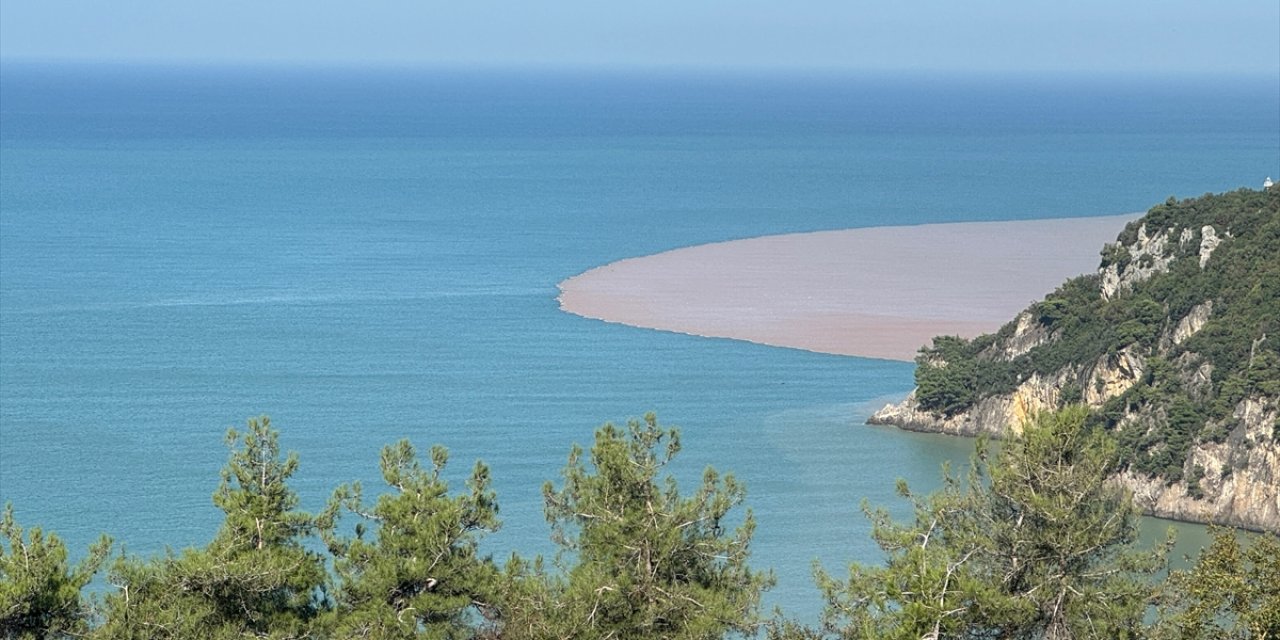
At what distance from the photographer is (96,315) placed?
214 feet

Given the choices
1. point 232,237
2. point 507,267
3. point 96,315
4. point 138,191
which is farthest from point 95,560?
point 138,191

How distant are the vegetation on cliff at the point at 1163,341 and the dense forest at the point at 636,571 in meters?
21.5

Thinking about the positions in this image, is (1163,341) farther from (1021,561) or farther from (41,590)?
(41,590)

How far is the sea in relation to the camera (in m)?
42.5

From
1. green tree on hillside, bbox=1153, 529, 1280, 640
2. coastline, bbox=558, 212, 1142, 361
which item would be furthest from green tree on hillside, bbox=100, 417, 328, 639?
coastline, bbox=558, 212, 1142, 361

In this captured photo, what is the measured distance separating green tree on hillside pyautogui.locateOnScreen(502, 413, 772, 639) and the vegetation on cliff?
2167 centimetres

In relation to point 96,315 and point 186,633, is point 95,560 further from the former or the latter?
point 96,315

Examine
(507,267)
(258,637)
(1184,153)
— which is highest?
(1184,153)

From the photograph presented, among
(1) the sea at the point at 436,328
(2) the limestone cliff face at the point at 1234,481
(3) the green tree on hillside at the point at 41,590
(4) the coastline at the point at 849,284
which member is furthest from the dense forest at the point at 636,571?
(4) the coastline at the point at 849,284

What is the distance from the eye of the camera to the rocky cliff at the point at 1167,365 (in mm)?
40844

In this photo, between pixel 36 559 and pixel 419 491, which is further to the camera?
pixel 419 491

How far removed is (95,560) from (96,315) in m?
46.7

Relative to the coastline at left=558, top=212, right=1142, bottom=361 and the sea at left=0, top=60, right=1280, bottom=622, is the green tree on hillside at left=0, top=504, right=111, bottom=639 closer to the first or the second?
the sea at left=0, top=60, right=1280, bottom=622

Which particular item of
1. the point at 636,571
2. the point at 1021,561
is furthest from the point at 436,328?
the point at 1021,561
